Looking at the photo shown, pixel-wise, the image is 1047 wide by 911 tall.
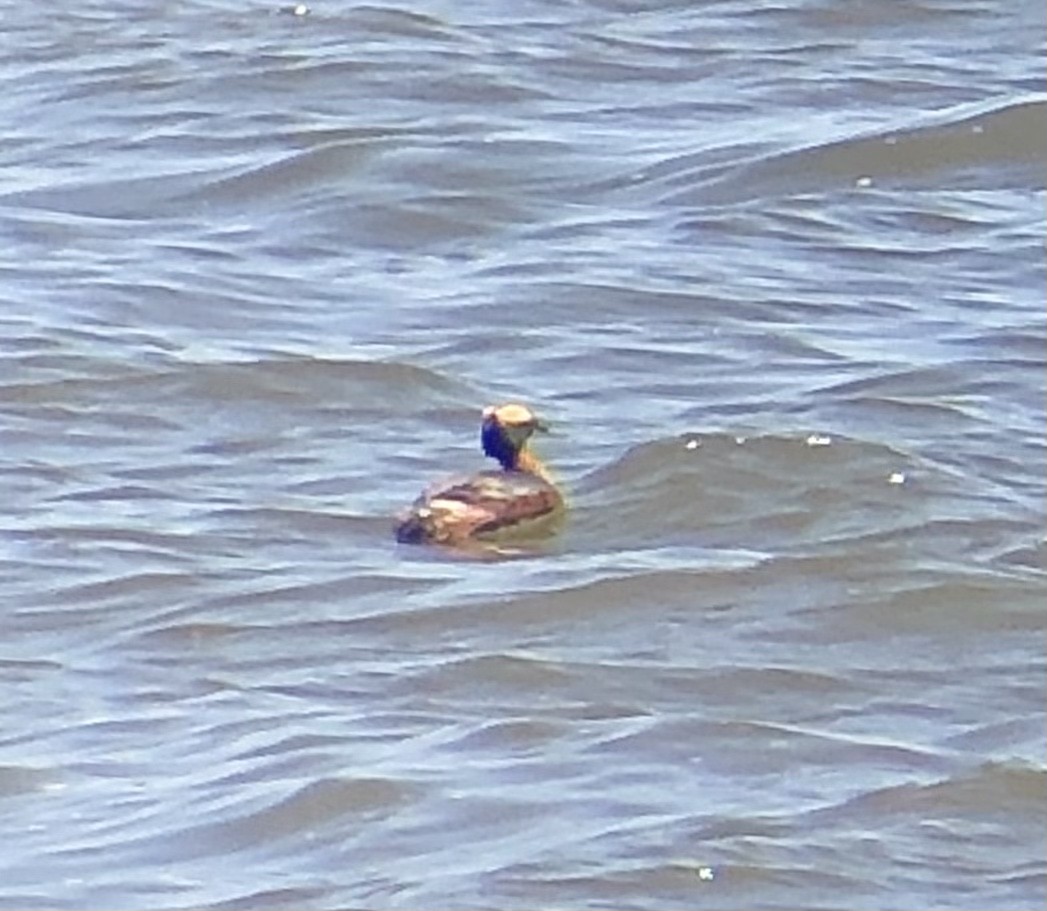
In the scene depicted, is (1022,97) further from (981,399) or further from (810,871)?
(810,871)

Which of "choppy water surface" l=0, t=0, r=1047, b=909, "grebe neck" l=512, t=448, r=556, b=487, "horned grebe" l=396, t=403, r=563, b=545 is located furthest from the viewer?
"grebe neck" l=512, t=448, r=556, b=487

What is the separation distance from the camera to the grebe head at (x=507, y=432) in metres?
11.1

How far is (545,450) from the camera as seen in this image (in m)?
11.5

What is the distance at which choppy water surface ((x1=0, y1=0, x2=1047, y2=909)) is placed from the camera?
28.4 feet

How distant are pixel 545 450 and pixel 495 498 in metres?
0.76

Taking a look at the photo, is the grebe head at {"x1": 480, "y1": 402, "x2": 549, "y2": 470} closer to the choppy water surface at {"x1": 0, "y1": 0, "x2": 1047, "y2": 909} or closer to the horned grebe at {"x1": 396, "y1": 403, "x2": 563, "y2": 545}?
the horned grebe at {"x1": 396, "y1": 403, "x2": 563, "y2": 545}

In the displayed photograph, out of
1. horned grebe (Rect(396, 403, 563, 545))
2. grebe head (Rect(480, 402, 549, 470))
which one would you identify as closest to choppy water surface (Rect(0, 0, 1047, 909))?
horned grebe (Rect(396, 403, 563, 545))

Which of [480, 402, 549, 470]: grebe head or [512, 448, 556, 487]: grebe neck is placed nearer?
[512, 448, 556, 487]: grebe neck

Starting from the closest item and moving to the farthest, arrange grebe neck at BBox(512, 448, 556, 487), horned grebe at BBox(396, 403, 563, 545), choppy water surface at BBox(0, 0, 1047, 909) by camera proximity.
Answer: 1. choppy water surface at BBox(0, 0, 1047, 909)
2. horned grebe at BBox(396, 403, 563, 545)
3. grebe neck at BBox(512, 448, 556, 487)

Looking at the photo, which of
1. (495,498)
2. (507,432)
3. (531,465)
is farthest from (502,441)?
(495,498)

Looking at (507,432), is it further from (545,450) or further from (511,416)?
(545,450)

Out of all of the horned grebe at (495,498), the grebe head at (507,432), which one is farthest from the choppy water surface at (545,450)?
the grebe head at (507,432)

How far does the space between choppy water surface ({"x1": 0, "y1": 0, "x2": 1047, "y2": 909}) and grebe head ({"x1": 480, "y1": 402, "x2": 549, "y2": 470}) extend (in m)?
0.23

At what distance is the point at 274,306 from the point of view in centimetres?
1288
